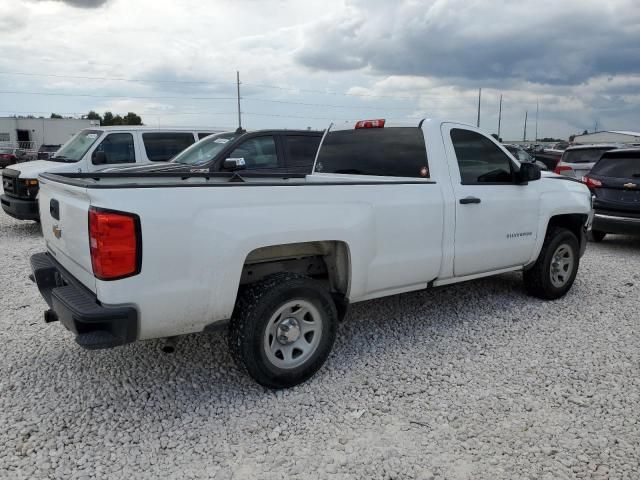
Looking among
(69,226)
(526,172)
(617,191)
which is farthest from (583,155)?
(69,226)

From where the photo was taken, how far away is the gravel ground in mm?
Result: 2822

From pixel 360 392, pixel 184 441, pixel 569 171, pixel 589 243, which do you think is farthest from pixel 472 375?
pixel 569 171

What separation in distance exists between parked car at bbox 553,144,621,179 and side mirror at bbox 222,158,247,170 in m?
7.59

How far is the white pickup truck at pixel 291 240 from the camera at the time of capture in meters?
2.88

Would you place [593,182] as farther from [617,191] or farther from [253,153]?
[253,153]

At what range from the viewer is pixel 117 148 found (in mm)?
9805

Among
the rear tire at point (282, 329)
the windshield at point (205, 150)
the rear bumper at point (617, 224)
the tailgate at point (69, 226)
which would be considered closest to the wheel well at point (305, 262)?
the rear tire at point (282, 329)

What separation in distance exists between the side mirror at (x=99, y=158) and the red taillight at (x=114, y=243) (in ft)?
23.6

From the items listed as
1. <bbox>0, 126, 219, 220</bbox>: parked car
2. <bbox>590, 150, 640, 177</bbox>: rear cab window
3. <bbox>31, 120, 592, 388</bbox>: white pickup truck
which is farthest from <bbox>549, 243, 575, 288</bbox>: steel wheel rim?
<bbox>0, 126, 219, 220</bbox>: parked car

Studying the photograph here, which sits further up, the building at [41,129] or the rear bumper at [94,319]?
the building at [41,129]

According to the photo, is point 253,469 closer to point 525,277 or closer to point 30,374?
point 30,374

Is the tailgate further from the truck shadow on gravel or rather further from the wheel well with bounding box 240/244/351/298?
the wheel well with bounding box 240/244/351/298

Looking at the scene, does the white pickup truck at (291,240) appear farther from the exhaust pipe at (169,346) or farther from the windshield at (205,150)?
the windshield at (205,150)

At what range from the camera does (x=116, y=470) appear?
9.02ft
